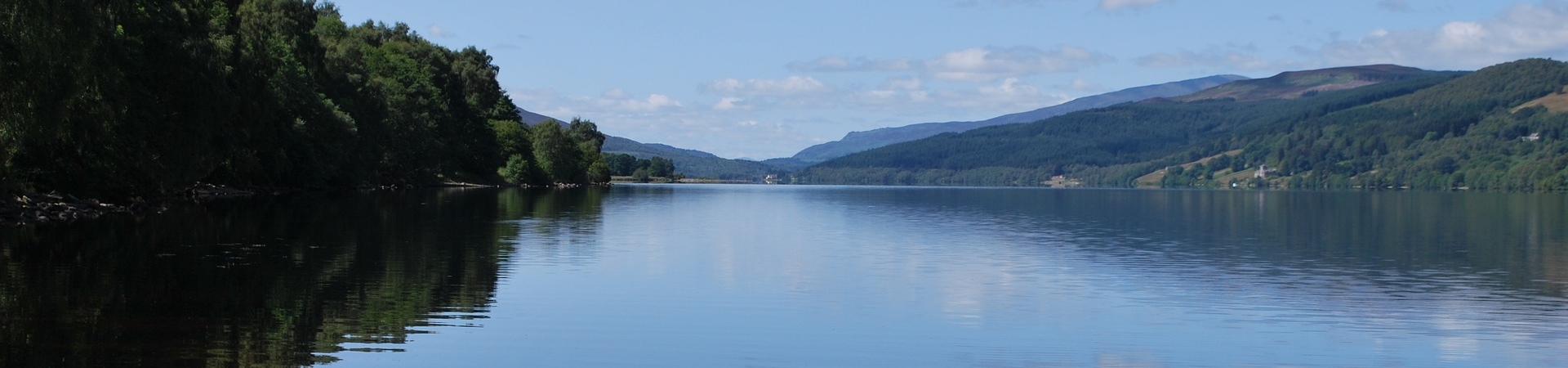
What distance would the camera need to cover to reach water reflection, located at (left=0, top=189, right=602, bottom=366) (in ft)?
50.6

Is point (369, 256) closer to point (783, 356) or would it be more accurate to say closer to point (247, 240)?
point (247, 240)

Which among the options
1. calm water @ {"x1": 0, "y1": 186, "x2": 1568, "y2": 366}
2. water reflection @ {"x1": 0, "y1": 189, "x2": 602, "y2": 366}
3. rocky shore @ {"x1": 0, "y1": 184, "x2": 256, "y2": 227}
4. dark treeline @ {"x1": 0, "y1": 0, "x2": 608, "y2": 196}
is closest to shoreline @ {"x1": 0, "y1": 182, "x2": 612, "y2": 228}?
rocky shore @ {"x1": 0, "y1": 184, "x2": 256, "y2": 227}

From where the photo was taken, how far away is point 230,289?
21828mm

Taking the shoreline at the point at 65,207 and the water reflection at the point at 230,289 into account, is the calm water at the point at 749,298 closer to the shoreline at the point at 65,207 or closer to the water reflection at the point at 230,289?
the water reflection at the point at 230,289

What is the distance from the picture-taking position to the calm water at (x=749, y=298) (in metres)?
16.5

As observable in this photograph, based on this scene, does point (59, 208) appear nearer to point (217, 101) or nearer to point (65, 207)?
point (65, 207)

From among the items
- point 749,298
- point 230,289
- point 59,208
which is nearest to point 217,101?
point 59,208

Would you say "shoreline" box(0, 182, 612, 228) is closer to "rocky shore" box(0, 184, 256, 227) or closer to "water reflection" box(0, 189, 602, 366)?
"rocky shore" box(0, 184, 256, 227)

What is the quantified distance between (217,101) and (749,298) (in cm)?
3656

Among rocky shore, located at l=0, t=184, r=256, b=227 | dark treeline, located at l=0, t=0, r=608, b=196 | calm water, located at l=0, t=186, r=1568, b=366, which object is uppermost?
dark treeline, located at l=0, t=0, r=608, b=196

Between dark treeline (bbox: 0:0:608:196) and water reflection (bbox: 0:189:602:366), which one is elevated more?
dark treeline (bbox: 0:0:608:196)

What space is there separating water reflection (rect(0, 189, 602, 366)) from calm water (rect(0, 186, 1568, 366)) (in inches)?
3.1

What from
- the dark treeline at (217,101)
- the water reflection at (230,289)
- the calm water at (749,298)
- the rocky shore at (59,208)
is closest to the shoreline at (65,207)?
the rocky shore at (59,208)

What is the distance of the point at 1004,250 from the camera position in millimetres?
37062
